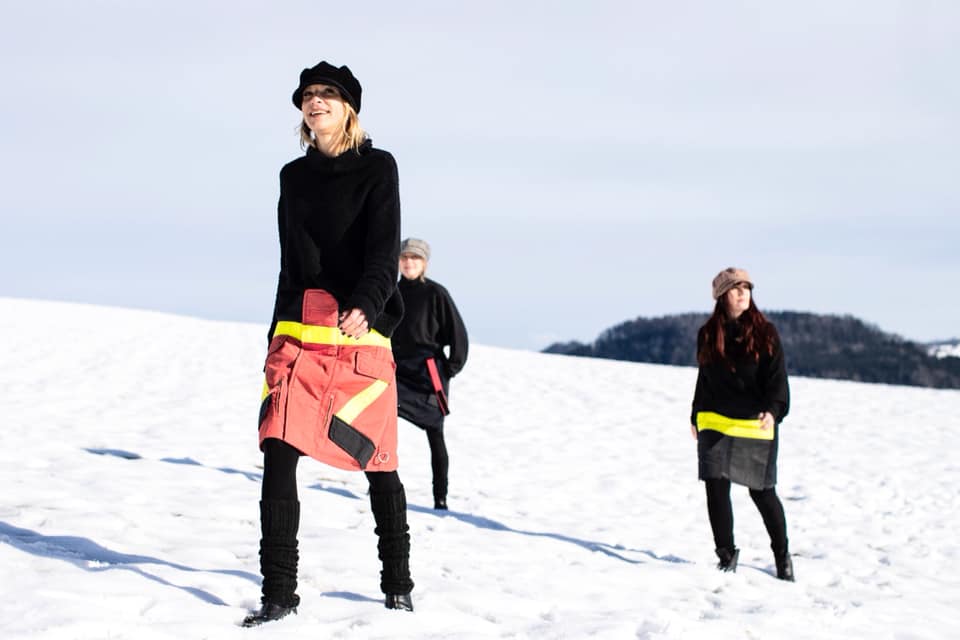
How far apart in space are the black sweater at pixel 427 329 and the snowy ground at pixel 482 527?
1.14m

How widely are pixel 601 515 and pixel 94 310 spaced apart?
26149mm

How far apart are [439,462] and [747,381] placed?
8.00ft

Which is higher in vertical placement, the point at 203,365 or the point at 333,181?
the point at 333,181

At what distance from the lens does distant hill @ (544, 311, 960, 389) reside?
148m

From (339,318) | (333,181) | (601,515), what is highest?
(333,181)

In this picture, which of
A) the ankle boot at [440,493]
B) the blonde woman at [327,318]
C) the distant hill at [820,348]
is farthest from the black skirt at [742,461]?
the distant hill at [820,348]

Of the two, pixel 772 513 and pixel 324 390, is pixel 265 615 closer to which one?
pixel 324 390

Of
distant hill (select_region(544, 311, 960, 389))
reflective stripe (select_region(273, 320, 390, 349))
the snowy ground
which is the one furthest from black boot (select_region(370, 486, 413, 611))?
distant hill (select_region(544, 311, 960, 389))

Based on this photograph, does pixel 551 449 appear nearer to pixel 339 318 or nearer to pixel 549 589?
pixel 549 589

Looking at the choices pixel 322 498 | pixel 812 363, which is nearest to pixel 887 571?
pixel 322 498

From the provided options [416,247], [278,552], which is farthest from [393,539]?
[416,247]

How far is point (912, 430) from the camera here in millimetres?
14133

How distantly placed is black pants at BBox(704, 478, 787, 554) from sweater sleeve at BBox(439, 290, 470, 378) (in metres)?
2.07

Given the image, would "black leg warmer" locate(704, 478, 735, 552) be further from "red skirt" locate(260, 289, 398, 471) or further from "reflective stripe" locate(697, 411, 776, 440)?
"red skirt" locate(260, 289, 398, 471)
